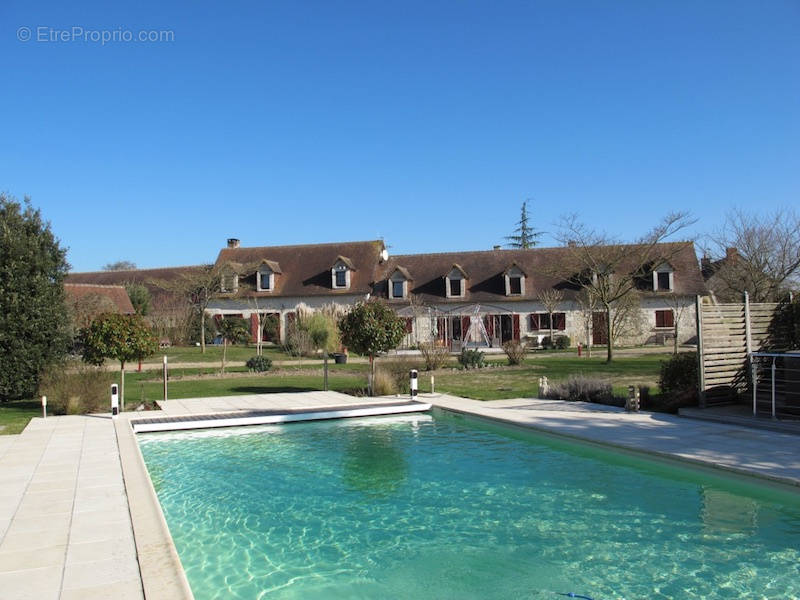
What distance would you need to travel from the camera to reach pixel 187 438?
11.0 metres

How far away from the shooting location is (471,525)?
6457 millimetres

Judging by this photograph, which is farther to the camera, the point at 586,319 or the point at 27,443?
the point at 586,319

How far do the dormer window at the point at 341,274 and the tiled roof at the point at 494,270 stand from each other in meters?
1.92

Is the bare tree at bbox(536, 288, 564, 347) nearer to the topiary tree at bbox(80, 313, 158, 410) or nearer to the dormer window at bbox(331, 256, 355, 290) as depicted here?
the dormer window at bbox(331, 256, 355, 290)

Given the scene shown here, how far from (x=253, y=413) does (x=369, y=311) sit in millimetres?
3948

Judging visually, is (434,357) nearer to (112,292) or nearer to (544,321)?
(544,321)

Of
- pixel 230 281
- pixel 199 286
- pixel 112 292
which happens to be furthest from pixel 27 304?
pixel 230 281

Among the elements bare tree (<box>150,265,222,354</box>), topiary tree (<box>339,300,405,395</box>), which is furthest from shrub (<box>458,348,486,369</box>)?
bare tree (<box>150,265,222,354</box>)

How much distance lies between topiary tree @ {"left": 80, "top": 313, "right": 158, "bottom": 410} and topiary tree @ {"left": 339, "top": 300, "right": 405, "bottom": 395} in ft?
14.9

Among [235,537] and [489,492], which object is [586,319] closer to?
[489,492]

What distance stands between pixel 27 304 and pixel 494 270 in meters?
27.2

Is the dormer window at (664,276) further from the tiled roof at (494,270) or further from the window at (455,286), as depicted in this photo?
the window at (455,286)

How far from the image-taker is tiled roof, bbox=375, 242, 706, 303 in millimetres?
34875

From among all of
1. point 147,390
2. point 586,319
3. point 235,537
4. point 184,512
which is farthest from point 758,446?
point 586,319
